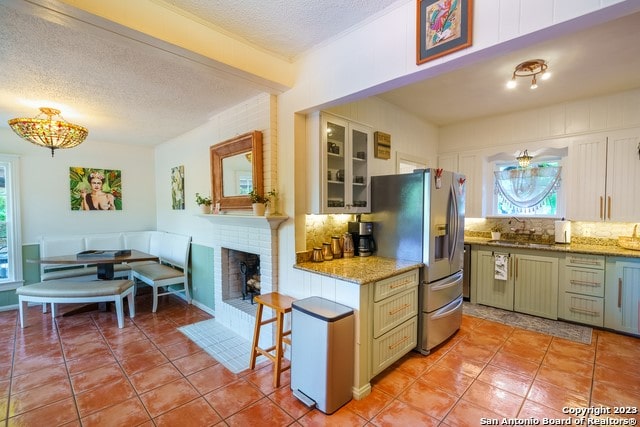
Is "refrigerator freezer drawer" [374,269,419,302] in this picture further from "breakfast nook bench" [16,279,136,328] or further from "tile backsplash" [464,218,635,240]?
"breakfast nook bench" [16,279,136,328]

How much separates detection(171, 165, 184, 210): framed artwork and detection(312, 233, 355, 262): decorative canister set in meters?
2.79

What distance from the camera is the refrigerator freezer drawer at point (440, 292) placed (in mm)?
2689

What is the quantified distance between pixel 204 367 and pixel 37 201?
388cm

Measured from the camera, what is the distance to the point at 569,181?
3590mm

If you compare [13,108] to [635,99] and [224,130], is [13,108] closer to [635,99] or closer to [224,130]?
[224,130]

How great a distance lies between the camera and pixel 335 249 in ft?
9.57

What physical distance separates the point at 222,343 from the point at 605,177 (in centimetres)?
465

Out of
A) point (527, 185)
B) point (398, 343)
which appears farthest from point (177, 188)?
point (527, 185)

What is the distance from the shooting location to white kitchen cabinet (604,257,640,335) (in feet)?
9.79

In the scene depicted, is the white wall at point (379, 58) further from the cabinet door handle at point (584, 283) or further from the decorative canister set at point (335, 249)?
the cabinet door handle at point (584, 283)

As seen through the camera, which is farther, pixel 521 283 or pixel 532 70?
pixel 521 283

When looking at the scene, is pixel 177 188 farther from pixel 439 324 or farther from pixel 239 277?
pixel 439 324

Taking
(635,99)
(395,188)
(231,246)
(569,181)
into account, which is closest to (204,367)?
(231,246)

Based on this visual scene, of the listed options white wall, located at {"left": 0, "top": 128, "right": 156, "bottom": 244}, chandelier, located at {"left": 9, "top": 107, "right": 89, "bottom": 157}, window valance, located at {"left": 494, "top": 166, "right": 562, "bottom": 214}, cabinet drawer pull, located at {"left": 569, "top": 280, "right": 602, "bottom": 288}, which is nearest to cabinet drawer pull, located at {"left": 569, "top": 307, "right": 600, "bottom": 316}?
cabinet drawer pull, located at {"left": 569, "top": 280, "right": 602, "bottom": 288}
